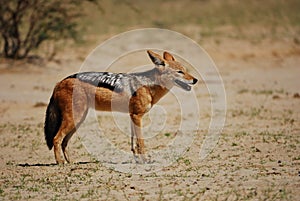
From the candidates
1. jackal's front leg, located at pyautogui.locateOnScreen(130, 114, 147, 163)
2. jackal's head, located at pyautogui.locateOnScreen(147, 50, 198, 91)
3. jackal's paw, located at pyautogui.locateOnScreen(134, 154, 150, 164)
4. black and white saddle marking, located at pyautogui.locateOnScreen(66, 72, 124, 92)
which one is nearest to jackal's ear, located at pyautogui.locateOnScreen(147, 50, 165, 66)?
jackal's head, located at pyautogui.locateOnScreen(147, 50, 198, 91)

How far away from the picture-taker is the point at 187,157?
9461 mm

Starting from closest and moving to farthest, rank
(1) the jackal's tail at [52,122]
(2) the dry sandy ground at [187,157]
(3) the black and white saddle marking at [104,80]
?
1. (2) the dry sandy ground at [187,157]
2. (3) the black and white saddle marking at [104,80]
3. (1) the jackal's tail at [52,122]

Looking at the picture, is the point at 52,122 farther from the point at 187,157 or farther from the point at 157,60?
the point at 187,157

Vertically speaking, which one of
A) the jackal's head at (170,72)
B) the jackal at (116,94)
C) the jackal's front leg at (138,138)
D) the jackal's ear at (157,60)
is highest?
the jackal's ear at (157,60)

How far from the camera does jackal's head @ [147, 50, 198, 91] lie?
9.16m

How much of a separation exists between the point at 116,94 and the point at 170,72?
0.87 metres

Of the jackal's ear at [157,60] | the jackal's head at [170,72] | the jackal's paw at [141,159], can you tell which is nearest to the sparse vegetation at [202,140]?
the jackal's paw at [141,159]

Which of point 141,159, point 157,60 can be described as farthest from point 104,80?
point 141,159

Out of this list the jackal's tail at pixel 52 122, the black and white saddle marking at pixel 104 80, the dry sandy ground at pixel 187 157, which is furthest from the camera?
the jackal's tail at pixel 52 122

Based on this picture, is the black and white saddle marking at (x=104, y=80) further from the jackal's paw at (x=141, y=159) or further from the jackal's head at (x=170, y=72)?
the jackal's paw at (x=141, y=159)

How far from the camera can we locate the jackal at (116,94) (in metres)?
9.11

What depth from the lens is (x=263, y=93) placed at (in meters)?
16.0

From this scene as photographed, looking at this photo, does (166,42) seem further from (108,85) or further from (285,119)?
(108,85)

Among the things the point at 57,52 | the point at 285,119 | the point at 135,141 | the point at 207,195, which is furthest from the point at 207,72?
the point at 207,195
